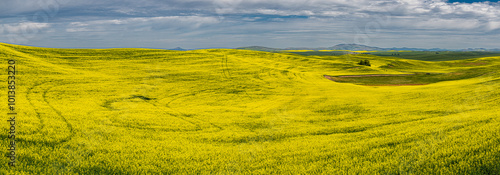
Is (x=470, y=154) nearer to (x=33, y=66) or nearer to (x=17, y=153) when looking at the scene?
(x=17, y=153)

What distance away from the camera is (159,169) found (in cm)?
882

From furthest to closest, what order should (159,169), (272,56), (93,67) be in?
(272,56) < (93,67) < (159,169)

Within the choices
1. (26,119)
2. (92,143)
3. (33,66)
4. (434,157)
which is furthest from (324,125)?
(33,66)

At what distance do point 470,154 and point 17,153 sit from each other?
46.5 ft

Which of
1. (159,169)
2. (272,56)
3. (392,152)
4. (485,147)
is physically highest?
(272,56)

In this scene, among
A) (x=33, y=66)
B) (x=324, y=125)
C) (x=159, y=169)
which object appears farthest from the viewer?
(x=33, y=66)

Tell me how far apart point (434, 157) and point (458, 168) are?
845 mm

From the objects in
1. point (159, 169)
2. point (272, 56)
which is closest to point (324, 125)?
point (159, 169)

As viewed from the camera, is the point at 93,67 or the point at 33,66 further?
the point at 93,67

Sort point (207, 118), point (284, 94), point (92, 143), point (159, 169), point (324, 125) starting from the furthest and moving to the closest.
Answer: point (284, 94) < point (207, 118) < point (324, 125) < point (92, 143) < point (159, 169)

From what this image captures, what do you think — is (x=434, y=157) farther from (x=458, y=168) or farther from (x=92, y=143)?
(x=92, y=143)

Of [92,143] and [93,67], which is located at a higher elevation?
[93,67]

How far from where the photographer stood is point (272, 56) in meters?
73.9

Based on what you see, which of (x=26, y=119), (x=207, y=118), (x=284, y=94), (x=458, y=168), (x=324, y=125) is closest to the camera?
(x=458, y=168)
